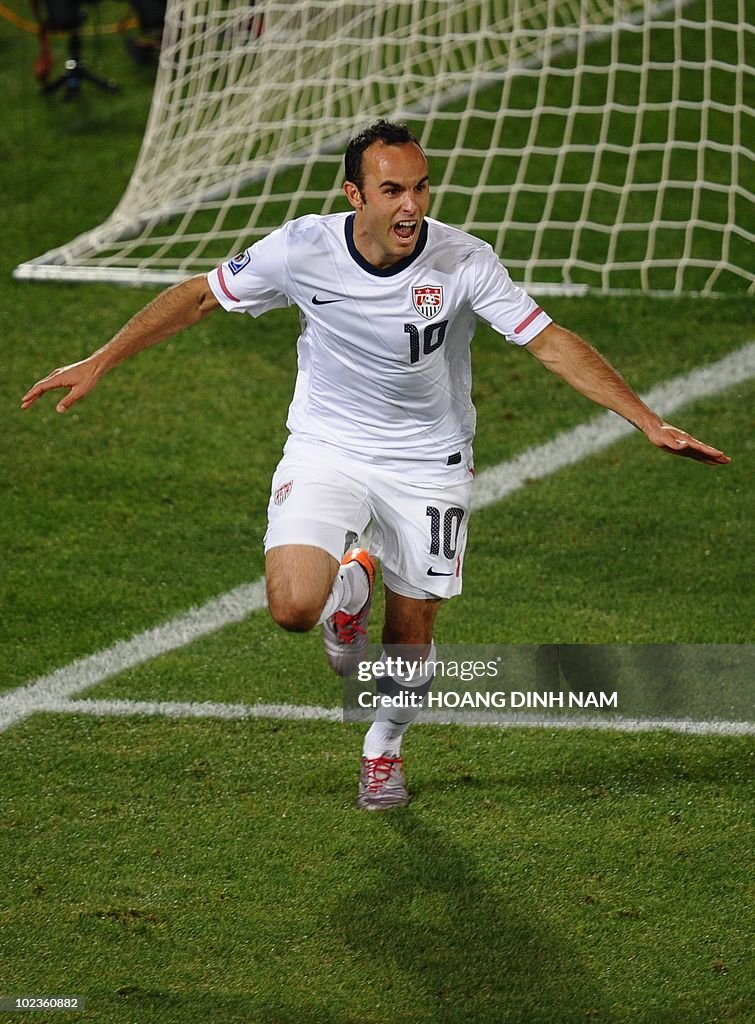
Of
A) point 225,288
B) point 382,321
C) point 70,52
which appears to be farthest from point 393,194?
point 70,52

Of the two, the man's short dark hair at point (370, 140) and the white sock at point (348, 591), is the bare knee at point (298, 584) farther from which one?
the man's short dark hair at point (370, 140)

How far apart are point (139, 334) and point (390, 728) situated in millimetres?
1371

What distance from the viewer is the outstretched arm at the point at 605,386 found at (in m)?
3.76

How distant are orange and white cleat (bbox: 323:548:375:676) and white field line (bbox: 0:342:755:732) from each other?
2.35 feet

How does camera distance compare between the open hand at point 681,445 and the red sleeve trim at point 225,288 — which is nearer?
the open hand at point 681,445

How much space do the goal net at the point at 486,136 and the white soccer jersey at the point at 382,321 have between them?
12.0 ft

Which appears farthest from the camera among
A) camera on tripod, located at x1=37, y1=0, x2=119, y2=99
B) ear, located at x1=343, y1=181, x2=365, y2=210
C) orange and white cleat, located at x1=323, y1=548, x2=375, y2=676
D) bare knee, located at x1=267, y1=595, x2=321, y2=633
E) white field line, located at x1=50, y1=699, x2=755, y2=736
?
camera on tripod, located at x1=37, y1=0, x2=119, y2=99

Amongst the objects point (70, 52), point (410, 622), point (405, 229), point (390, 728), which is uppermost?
point (405, 229)

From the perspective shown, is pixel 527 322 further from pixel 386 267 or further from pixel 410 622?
pixel 410 622

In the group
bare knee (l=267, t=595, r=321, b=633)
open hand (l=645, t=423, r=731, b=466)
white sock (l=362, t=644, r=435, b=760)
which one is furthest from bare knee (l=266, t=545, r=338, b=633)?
open hand (l=645, t=423, r=731, b=466)

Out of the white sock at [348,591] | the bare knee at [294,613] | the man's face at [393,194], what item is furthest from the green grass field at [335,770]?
the man's face at [393,194]

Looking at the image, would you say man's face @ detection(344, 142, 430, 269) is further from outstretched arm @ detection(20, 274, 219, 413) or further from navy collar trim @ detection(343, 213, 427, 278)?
outstretched arm @ detection(20, 274, 219, 413)

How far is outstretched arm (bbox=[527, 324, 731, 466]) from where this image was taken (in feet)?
12.3

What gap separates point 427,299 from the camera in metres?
4.05
